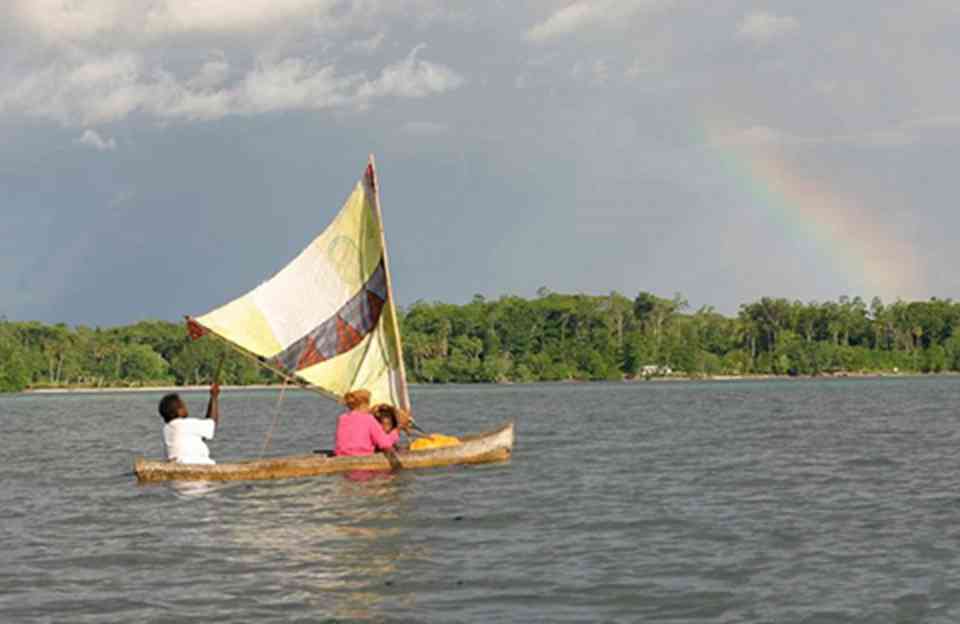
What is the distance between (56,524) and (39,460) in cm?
1875

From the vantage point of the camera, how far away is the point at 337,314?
1316 inches

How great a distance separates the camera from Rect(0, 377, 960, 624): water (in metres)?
14.0

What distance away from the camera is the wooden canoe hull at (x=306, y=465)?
90.7ft

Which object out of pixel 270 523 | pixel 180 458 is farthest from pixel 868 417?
pixel 270 523

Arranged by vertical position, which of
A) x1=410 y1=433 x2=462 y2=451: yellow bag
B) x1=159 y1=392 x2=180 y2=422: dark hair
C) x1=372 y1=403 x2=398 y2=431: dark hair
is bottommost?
Answer: x1=410 y1=433 x2=462 y2=451: yellow bag

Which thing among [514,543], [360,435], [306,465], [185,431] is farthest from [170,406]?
[514,543]

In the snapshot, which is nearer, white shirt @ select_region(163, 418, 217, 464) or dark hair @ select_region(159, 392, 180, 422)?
dark hair @ select_region(159, 392, 180, 422)

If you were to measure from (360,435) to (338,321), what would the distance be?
538cm

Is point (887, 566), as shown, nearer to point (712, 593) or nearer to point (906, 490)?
point (712, 593)

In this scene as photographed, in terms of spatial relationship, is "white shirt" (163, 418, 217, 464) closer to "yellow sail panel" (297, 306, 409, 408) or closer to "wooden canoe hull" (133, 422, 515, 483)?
"wooden canoe hull" (133, 422, 515, 483)

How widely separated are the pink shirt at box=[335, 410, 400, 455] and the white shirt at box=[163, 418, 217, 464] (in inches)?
119

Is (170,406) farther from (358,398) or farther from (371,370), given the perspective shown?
(371,370)

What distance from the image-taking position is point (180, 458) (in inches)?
1082

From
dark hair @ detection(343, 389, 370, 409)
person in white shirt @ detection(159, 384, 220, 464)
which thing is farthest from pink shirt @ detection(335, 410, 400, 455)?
person in white shirt @ detection(159, 384, 220, 464)
